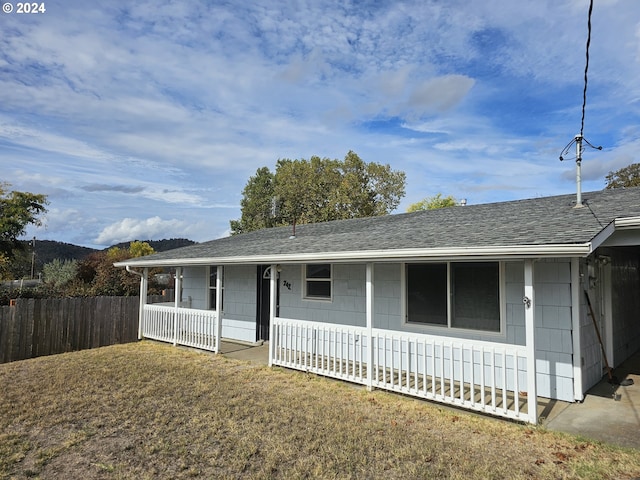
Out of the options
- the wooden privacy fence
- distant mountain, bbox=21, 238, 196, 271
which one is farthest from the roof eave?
distant mountain, bbox=21, 238, 196, 271

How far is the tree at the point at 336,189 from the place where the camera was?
106 ft

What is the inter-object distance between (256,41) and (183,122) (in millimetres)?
5590

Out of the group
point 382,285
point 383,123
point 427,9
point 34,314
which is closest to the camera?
point 382,285

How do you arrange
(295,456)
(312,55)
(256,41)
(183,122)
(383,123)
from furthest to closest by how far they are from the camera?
(383,123), (183,122), (312,55), (256,41), (295,456)

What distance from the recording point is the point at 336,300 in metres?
8.88

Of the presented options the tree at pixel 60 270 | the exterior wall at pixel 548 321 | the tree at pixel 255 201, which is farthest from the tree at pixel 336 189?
the exterior wall at pixel 548 321

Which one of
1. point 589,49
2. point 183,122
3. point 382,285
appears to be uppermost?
point 183,122

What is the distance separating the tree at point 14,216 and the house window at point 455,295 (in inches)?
1151

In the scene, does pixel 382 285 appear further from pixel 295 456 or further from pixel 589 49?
pixel 589 49

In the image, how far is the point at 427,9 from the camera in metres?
8.54

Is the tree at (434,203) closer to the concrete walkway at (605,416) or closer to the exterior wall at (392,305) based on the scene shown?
the exterior wall at (392,305)

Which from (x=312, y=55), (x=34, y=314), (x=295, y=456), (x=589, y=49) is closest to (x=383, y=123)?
(x=312, y=55)

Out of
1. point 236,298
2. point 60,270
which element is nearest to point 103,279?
point 60,270

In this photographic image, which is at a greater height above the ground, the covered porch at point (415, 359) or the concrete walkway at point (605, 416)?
the covered porch at point (415, 359)
